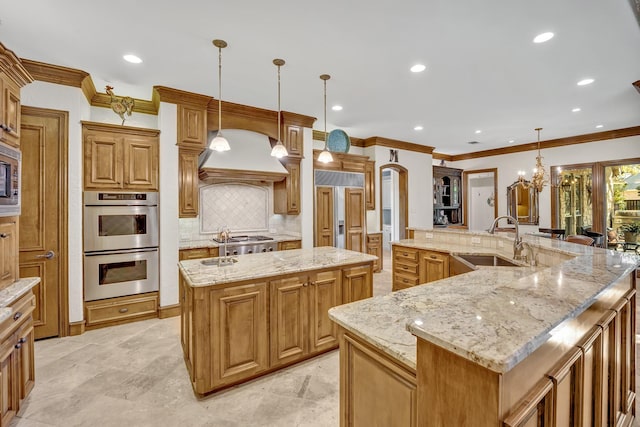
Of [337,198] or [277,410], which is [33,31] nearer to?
[277,410]

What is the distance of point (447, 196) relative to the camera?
7.93 metres

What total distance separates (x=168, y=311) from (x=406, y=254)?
3.21 meters

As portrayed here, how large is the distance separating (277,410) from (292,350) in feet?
1.64

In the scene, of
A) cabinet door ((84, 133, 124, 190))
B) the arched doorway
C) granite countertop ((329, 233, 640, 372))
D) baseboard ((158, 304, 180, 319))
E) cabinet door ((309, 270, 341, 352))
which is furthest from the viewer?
the arched doorway

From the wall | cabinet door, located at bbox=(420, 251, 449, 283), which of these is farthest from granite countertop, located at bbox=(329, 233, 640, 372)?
the wall

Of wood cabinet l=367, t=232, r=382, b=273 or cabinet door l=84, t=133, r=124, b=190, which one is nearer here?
cabinet door l=84, t=133, r=124, b=190

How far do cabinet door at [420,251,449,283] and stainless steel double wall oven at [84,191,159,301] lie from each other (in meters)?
3.40

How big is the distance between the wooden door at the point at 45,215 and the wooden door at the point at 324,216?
3.38 meters

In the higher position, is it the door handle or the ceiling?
the ceiling

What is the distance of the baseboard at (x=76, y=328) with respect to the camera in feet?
10.5

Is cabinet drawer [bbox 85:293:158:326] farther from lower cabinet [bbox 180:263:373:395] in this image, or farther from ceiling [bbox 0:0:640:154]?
ceiling [bbox 0:0:640:154]

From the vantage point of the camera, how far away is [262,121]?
4.45 m

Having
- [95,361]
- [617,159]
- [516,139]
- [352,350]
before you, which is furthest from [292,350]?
[617,159]

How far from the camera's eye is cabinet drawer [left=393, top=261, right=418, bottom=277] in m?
3.94
